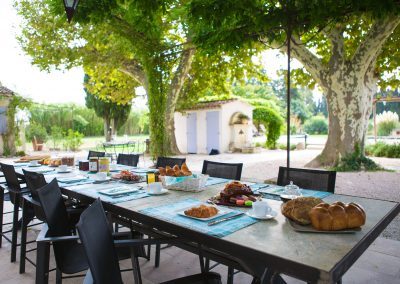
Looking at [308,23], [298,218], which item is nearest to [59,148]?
[308,23]

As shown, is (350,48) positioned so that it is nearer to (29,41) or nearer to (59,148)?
(29,41)

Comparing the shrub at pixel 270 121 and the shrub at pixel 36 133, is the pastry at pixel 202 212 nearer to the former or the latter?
the shrub at pixel 270 121

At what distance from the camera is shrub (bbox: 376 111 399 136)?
17141 mm

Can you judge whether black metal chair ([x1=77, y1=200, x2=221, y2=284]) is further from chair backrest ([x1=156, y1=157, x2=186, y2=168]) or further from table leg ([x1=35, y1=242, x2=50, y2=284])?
chair backrest ([x1=156, y1=157, x2=186, y2=168])

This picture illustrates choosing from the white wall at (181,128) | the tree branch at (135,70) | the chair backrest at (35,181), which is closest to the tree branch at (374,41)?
the tree branch at (135,70)

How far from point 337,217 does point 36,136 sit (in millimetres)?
17707

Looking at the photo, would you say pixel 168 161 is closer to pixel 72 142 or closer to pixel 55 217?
pixel 55 217

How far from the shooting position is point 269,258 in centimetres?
117

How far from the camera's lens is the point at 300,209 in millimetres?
1531

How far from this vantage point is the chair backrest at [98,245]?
4.04 ft

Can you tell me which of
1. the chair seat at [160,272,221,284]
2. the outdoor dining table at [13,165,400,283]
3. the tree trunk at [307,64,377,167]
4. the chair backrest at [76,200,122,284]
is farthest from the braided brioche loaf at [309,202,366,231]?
the tree trunk at [307,64,377,167]

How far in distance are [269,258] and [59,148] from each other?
56.1 feet

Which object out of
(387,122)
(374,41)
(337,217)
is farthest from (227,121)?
(337,217)

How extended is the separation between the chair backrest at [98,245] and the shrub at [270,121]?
15.3 m
